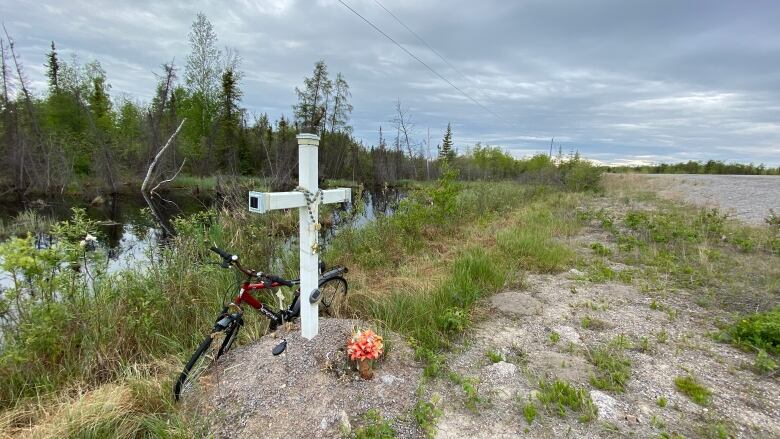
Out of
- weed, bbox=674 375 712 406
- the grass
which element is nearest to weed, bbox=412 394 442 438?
the grass

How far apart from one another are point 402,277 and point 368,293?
70 cm

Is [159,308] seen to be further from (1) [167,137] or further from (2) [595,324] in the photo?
(1) [167,137]

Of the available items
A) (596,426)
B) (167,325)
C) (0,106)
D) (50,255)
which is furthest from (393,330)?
(0,106)

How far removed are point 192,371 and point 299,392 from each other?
758 mm

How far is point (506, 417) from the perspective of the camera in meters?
2.21

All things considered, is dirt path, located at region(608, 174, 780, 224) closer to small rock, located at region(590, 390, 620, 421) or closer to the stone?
the stone

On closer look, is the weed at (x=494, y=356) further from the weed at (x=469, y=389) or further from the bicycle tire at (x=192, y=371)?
the bicycle tire at (x=192, y=371)

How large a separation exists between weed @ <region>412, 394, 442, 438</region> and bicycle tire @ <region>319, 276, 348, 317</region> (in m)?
1.67

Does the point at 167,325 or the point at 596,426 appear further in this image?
the point at 167,325

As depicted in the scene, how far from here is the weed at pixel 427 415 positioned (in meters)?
2.06

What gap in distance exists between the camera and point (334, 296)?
3.77 metres

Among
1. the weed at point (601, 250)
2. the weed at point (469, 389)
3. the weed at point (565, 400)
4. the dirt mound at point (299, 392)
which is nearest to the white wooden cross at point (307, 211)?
the dirt mound at point (299, 392)

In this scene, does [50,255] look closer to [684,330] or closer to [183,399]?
[183,399]

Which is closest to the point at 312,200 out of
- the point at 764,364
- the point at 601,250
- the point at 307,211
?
the point at 307,211
